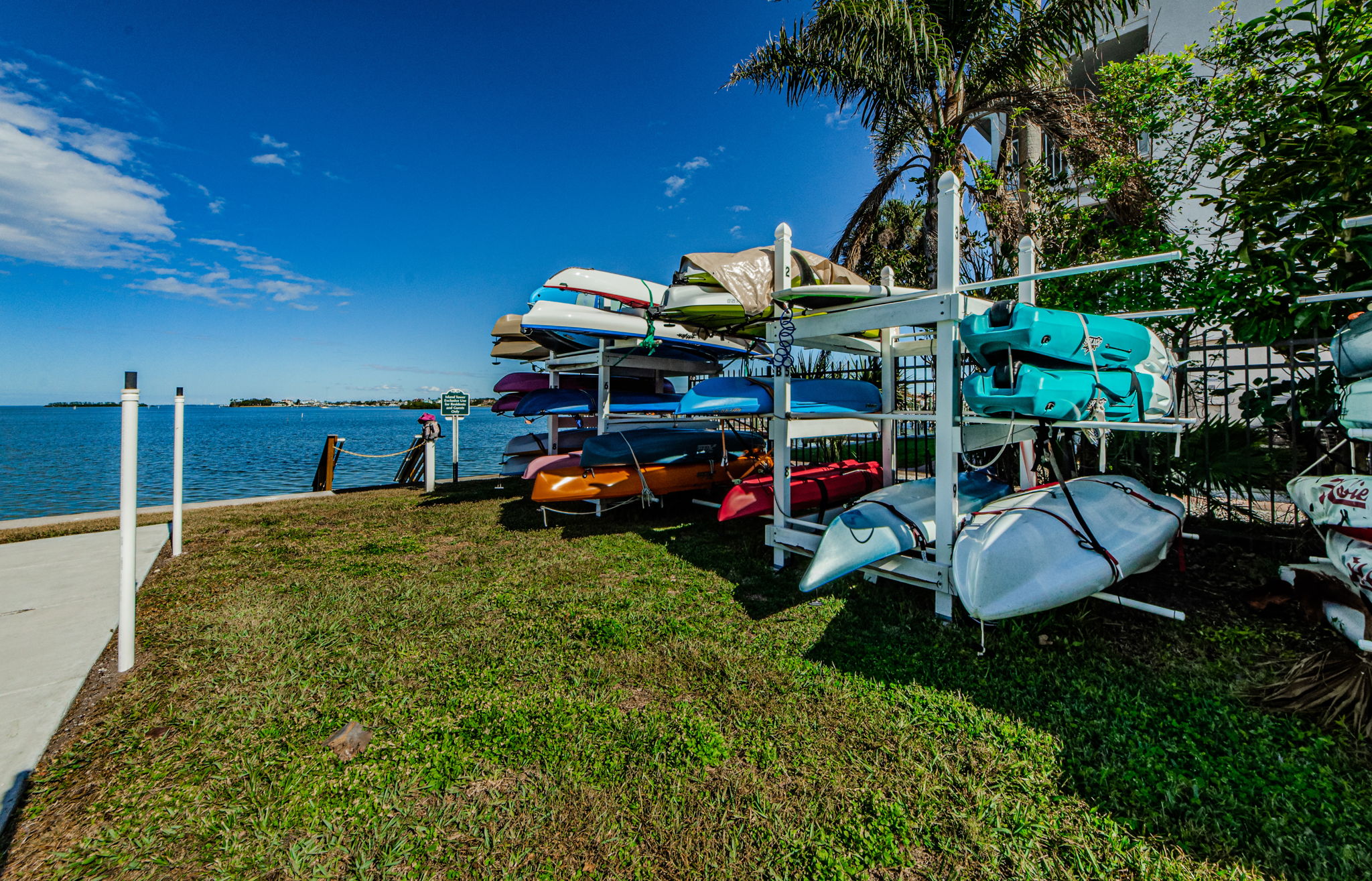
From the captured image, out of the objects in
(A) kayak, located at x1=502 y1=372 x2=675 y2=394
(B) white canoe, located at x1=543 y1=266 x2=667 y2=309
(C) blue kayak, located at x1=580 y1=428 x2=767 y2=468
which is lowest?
(C) blue kayak, located at x1=580 y1=428 x2=767 y2=468

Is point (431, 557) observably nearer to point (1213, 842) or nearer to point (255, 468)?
point (1213, 842)

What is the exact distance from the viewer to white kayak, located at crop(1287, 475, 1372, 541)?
2688 millimetres

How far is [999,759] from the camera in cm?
228

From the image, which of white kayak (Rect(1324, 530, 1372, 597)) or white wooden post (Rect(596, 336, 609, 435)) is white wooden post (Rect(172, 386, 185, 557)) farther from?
white kayak (Rect(1324, 530, 1372, 597))

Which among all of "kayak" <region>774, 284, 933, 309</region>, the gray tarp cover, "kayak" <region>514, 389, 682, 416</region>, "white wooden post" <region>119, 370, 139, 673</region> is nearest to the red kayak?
the gray tarp cover

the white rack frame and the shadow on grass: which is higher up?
the white rack frame

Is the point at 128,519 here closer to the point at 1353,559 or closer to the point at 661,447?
the point at 661,447

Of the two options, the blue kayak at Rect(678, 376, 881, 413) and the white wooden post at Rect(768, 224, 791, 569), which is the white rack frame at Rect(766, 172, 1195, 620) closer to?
the white wooden post at Rect(768, 224, 791, 569)

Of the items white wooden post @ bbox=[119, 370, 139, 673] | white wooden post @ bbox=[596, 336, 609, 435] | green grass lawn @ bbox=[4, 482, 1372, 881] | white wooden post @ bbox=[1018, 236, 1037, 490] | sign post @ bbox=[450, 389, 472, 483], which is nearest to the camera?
green grass lawn @ bbox=[4, 482, 1372, 881]

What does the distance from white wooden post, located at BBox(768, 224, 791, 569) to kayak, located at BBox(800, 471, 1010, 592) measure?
31.0 inches

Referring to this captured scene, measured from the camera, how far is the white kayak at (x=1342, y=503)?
2688 millimetres

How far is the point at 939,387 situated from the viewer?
12.2ft

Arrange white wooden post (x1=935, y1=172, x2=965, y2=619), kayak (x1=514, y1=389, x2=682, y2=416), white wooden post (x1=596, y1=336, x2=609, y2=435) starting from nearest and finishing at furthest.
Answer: white wooden post (x1=935, y1=172, x2=965, y2=619), white wooden post (x1=596, y1=336, x2=609, y2=435), kayak (x1=514, y1=389, x2=682, y2=416)

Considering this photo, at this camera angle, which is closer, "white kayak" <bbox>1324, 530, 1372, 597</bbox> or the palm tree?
"white kayak" <bbox>1324, 530, 1372, 597</bbox>
